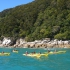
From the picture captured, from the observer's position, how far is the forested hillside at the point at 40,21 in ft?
299

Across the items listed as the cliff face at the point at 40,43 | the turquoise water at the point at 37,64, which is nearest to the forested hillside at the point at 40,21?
the cliff face at the point at 40,43

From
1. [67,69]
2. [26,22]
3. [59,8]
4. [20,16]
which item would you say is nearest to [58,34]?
[59,8]

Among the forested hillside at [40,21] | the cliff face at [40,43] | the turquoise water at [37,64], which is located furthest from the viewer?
the forested hillside at [40,21]

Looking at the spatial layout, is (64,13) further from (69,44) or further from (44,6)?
(69,44)

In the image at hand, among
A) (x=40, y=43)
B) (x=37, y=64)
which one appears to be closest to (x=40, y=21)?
(x=40, y=43)

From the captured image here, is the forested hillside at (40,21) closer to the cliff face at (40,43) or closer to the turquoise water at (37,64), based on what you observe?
the cliff face at (40,43)

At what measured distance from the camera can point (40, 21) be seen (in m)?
103

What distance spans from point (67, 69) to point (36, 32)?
67.1 m

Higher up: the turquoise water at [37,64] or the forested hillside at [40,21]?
the forested hillside at [40,21]

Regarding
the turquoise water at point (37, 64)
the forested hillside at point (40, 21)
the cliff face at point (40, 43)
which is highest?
the forested hillside at point (40, 21)

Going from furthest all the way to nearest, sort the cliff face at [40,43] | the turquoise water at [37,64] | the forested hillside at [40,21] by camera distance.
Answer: the forested hillside at [40,21] → the cliff face at [40,43] → the turquoise water at [37,64]

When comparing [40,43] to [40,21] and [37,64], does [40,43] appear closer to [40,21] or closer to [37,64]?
[40,21]

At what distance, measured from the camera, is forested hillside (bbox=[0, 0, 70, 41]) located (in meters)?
91.1

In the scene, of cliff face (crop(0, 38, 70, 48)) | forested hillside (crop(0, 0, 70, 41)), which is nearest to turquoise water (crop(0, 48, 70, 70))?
cliff face (crop(0, 38, 70, 48))
